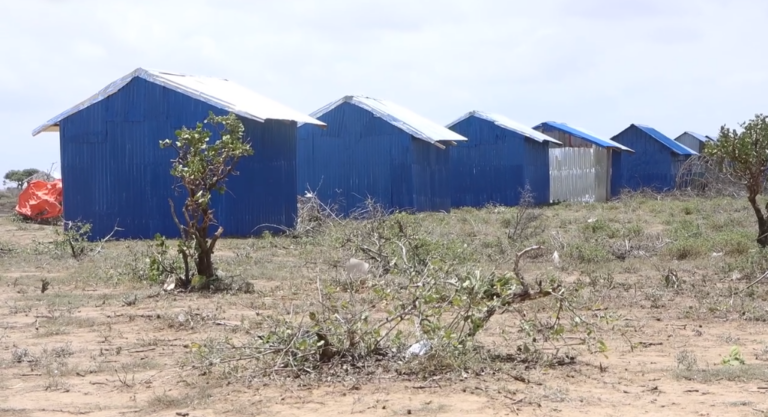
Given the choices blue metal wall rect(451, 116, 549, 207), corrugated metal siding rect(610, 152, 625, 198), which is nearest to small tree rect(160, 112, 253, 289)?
blue metal wall rect(451, 116, 549, 207)

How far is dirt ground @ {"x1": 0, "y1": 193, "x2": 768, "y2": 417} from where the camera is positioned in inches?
221

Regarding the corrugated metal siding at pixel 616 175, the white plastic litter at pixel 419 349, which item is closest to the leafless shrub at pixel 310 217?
the white plastic litter at pixel 419 349

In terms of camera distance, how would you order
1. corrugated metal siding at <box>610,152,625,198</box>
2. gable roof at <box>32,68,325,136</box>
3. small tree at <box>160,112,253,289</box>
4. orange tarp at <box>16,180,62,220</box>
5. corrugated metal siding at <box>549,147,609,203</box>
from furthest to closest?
corrugated metal siding at <box>610,152,625,198</box>, corrugated metal siding at <box>549,147,609,203</box>, orange tarp at <box>16,180,62,220</box>, gable roof at <box>32,68,325,136</box>, small tree at <box>160,112,253,289</box>

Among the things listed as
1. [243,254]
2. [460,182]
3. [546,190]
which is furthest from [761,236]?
[546,190]

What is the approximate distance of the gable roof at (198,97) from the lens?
58.7 feet

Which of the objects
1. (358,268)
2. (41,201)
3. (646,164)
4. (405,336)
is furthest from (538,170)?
(405,336)

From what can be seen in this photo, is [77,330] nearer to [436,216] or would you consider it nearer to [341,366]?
[341,366]

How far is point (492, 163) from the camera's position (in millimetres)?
30906

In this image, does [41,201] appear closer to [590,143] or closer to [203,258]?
[203,258]

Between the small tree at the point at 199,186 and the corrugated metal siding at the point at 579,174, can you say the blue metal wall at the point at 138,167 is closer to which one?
the small tree at the point at 199,186

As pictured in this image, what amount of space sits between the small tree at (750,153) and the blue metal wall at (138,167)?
885 cm

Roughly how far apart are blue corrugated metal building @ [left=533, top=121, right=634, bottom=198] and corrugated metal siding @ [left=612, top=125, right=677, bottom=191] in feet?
2.07

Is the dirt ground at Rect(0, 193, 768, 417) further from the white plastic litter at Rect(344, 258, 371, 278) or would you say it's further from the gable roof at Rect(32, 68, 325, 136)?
the gable roof at Rect(32, 68, 325, 136)

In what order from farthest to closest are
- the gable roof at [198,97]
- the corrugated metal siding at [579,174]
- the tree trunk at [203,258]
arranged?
the corrugated metal siding at [579,174], the gable roof at [198,97], the tree trunk at [203,258]
